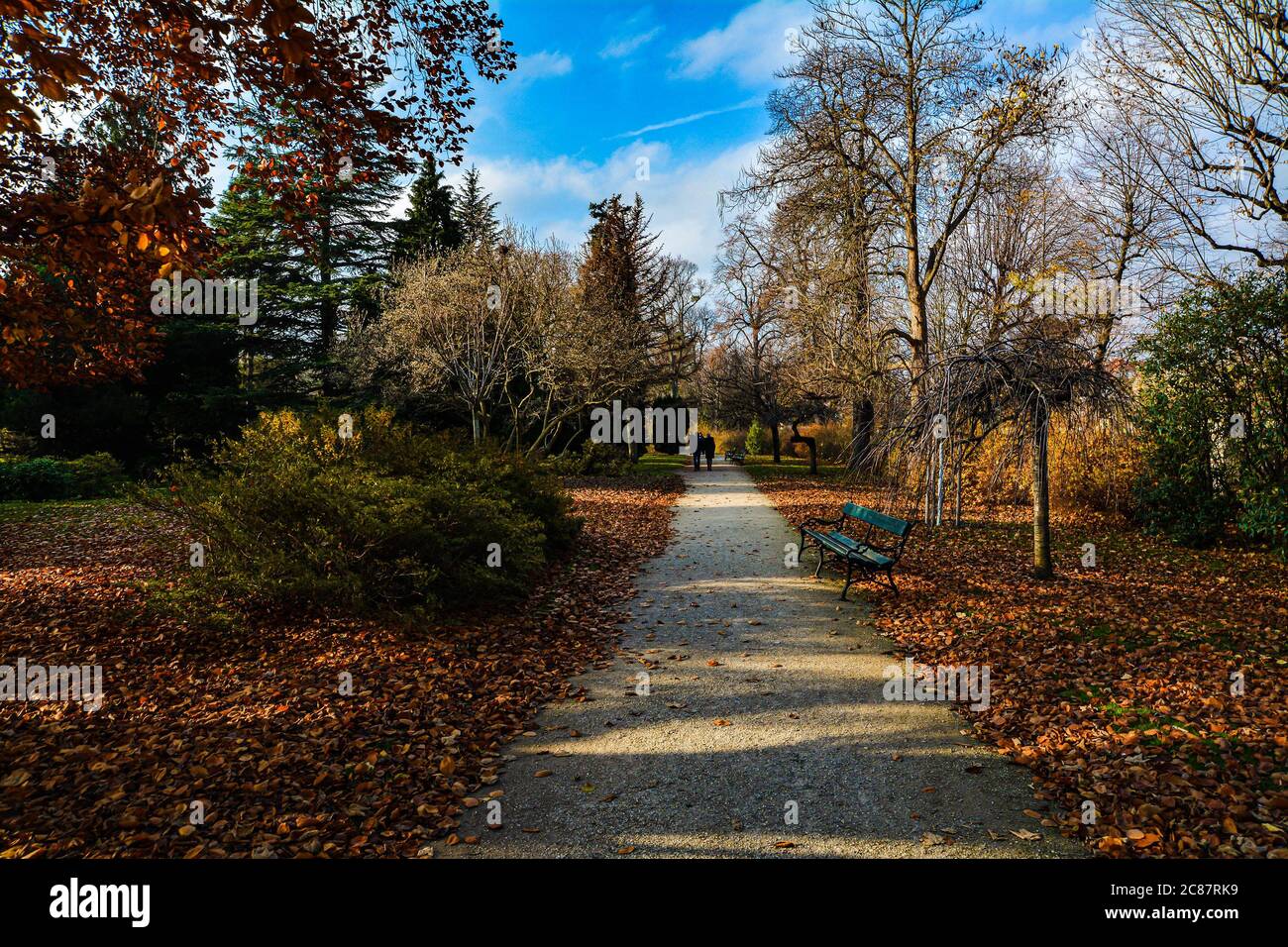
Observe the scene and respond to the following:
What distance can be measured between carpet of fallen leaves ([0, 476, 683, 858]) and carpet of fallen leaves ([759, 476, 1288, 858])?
3.51 metres

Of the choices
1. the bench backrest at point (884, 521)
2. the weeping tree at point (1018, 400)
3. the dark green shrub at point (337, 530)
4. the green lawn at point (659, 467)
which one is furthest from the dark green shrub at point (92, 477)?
the weeping tree at point (1018, 400)

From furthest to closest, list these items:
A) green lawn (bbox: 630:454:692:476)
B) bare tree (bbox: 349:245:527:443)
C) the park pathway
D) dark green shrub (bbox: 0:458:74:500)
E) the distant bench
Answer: green lawn (bbox: 630:454:692:476)
bare tree (bbox: 349:245:527:443)
dark green shrub (bbox: 0:458:74:500)
the distant bench
the park pathway

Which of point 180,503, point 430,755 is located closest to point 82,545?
point 180,503

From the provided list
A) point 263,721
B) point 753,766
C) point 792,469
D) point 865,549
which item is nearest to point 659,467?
point 792,469

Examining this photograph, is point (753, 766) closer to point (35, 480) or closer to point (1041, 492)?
point (1041, 492)

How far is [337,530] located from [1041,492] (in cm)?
850

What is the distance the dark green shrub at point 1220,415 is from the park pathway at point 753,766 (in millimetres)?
6965

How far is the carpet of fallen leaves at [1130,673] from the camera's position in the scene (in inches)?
143

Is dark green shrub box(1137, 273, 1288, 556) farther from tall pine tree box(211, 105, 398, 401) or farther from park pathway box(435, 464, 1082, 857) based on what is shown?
tall pine tree box(211, 105, 398, 401)

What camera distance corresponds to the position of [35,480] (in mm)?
16516

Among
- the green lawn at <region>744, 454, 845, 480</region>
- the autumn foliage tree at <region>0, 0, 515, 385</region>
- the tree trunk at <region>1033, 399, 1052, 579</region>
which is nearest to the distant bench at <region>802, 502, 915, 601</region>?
the tree trunk at <region>1033, 399, 1052, 579</region>

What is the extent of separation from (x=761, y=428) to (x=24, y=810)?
37434mm

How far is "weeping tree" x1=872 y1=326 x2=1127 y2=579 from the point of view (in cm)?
840

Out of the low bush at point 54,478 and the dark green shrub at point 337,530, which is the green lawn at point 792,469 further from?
the low bush at point 54,478
